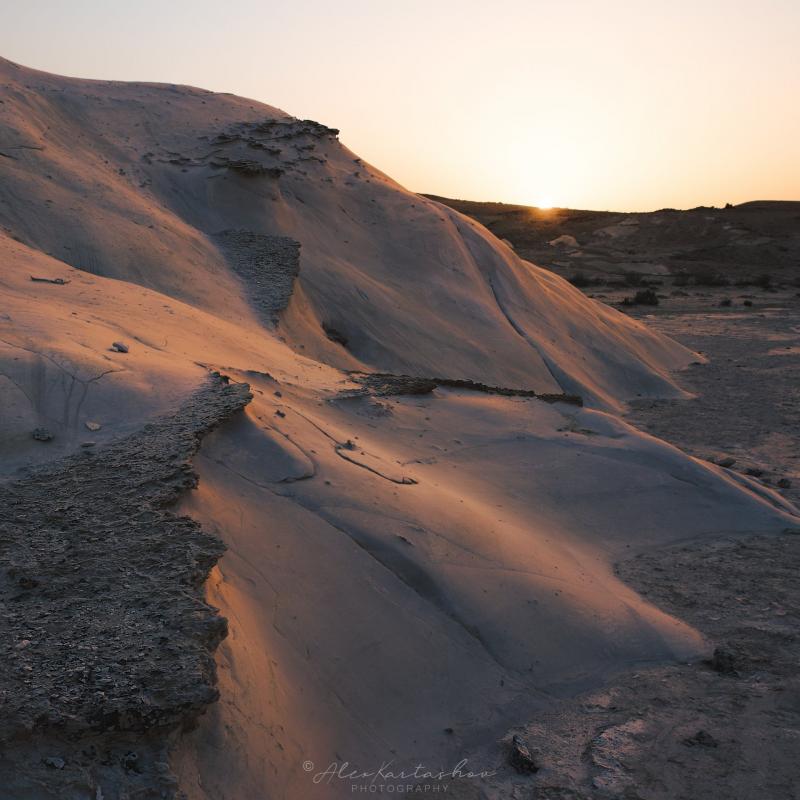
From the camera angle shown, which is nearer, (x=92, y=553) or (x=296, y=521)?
(x=92, y=553)

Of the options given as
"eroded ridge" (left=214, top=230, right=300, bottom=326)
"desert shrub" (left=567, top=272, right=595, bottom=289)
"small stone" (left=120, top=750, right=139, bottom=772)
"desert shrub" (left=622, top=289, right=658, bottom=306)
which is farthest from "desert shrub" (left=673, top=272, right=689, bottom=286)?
"small stone" (left=120, top=750, right=139, bottom=772)

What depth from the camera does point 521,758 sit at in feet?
9.06

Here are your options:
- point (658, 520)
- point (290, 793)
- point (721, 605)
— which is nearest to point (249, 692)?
point (290, 793)

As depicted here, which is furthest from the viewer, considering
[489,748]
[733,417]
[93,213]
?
[733,417]

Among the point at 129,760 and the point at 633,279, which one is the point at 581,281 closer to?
the point at 633,279

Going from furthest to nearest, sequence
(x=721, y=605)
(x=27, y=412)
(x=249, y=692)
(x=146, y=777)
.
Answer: (x=721, y=605) < (x=27, y=412) < (x=249, y=692) < (x=146, y=777)

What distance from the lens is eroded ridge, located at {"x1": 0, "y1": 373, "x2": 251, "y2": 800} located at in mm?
2020

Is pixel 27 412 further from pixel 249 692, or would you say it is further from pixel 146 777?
pixel 146 777

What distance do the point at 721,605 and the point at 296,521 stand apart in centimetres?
206

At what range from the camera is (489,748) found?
285 cm

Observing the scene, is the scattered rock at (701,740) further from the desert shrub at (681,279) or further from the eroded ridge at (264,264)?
the desert shrub at (681,279)

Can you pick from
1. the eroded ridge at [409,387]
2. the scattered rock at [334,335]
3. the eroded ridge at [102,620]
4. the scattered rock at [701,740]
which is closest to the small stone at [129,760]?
the eroded ridge at [102,620]

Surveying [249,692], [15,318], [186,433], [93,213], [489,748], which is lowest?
[489,748]

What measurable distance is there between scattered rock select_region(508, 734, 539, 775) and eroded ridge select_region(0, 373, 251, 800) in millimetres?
1080
